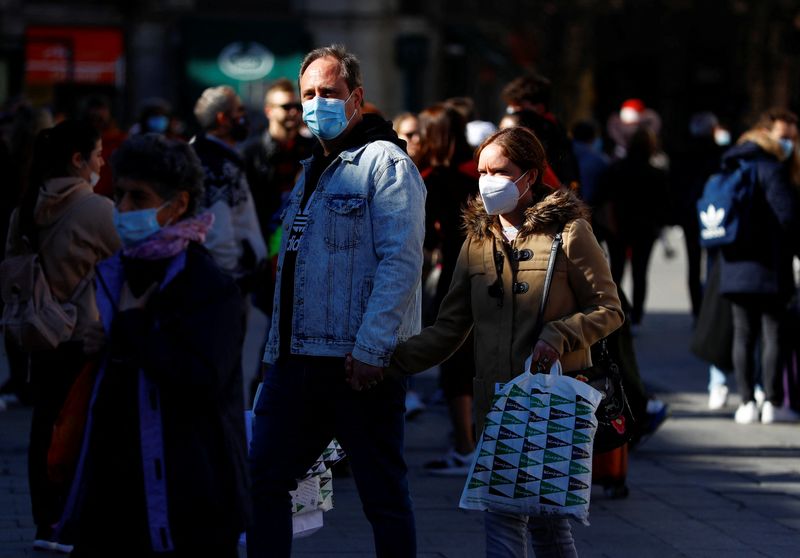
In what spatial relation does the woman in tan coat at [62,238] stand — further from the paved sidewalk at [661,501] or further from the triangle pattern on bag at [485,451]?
the triangle pattern on bag at [485,451]

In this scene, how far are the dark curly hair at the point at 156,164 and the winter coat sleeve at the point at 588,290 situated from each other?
136cm

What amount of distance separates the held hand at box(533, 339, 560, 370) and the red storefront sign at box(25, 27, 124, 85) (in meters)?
24.6

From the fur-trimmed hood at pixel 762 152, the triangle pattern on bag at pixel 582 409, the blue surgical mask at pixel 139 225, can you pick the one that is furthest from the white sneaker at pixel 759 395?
the blue surgical mask at pixel 139 225

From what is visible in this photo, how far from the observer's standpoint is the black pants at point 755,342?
9922 millimetres

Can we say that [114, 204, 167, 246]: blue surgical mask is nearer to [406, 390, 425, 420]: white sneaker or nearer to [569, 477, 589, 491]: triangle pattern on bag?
[569, 477, 589, 491]: triangle pattern on bag

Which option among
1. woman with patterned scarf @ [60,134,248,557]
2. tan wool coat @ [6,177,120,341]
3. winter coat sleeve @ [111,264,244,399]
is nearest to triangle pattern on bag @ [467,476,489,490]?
woman with patterned scarf @ [60,134,248,557]

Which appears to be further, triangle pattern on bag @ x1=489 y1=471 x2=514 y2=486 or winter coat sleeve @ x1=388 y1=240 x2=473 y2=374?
winter coat sleeve @ x1=388 y1=240 x2=473 y2=374

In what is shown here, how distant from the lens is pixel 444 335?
17.2 ft

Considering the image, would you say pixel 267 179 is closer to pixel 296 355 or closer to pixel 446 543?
pixel 446 543

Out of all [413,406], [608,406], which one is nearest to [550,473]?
[608,406]

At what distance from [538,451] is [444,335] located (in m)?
0.55

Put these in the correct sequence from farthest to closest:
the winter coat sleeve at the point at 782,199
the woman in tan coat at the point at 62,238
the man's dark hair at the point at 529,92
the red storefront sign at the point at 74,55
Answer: the red storefront sign at the point at 74,55, the winter coat sleeve at the point at 782,199, the man's dark hair at the point at 529,92, the woman in tan coat at the point at 62,238

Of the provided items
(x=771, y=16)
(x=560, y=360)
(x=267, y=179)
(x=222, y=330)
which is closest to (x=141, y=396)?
(x=222, y=330)

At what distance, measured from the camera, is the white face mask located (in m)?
5.23
